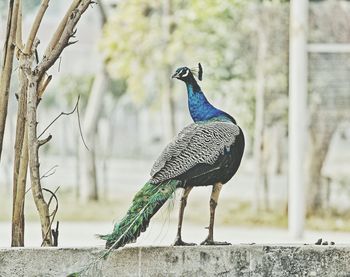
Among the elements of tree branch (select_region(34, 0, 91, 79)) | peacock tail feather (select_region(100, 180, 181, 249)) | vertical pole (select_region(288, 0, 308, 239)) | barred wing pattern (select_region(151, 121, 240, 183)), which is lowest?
peacock tail feather (select_region(100, 180, 181, 249))

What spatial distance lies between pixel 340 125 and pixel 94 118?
284cm

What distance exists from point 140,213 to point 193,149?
27 cm

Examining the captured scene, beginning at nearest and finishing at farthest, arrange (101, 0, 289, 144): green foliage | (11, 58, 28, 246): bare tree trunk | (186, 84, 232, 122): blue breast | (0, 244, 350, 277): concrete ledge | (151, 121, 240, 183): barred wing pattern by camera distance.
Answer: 1. (0, 244, 350, 277): concrete ledge
2. (151, 121, 240, 183): barred wing pattern
3. (11, 58, 28, 246): bare tree trunk
4. (186, 84, 232, 122): blue breast
5. (101, 0, 289, 144): green foliage

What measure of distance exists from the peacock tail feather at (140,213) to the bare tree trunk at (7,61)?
533 mm

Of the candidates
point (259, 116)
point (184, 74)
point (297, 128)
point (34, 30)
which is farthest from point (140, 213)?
point (259, 116)

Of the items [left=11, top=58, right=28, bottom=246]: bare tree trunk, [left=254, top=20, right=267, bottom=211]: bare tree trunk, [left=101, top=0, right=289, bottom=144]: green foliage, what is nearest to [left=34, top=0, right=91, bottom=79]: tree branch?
[left=11, top=58, right=28, bottom=246]: bare tree trunk

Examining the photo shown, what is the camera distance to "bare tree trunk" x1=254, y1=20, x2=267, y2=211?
11688mm

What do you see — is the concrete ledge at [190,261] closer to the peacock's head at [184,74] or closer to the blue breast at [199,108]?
the blue breast at [199,108]

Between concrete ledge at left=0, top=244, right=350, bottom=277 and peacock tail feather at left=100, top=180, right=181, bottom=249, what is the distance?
0.05 m

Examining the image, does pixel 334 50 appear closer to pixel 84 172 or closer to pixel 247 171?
pixel 247 171

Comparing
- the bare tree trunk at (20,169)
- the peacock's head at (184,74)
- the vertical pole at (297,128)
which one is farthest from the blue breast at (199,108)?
the vertical pole at (297,128)

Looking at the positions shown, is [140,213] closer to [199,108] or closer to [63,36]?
[199,108]

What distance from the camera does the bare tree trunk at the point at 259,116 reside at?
38.3 ft

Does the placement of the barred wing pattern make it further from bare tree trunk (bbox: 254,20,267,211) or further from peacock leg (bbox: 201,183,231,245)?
bare tree trunk (bbox: 254,20,267,211)
